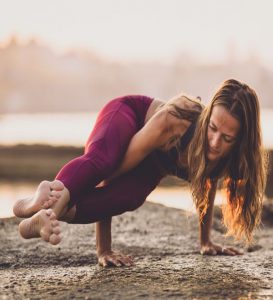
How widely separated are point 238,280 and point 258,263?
0.47 m

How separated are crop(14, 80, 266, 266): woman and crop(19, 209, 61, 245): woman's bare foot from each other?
0.04ft

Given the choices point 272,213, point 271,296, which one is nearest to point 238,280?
point 271,296

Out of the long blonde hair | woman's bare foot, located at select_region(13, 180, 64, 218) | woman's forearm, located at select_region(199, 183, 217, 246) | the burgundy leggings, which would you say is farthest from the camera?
woman's forearm, located at select_region(199, 183, 217, 246)

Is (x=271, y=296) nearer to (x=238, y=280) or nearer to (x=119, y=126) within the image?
(x=238, y=280)

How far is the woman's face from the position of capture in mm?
2654

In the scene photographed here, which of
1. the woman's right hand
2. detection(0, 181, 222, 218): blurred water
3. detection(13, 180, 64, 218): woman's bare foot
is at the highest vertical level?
detection(13, 180, 64, 218): woman's bare foot

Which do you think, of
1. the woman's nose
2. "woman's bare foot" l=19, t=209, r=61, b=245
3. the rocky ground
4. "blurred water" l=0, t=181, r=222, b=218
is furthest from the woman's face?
"blurred water" l=0, t=181, r=222, b=218

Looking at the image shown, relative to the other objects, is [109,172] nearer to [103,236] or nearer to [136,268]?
[103,236]

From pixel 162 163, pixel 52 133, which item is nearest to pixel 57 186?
pixel 162 163

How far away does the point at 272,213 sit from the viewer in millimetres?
5277

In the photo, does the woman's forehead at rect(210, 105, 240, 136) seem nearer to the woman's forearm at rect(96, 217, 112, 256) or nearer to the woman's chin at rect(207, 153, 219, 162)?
the woman's chin at rect(207, 153, 219, 162)

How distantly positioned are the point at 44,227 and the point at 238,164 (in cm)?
111

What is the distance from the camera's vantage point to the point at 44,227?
92.6 inches

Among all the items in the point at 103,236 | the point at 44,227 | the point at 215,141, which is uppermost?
the point at 215,141
